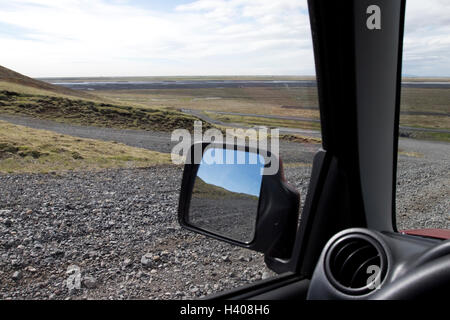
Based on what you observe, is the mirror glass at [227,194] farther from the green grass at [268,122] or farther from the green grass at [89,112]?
the green grass at [89,112]

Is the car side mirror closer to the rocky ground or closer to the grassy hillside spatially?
the rocky ground

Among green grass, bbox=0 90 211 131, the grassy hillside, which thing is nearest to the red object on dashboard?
the grassy hillside

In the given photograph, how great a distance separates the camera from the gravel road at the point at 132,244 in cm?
229

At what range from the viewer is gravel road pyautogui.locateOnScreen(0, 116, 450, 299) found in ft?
7.51

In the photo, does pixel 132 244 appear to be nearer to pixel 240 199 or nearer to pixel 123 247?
pixel 123 247

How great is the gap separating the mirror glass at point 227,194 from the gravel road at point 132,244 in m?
0.34

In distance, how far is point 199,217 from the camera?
2.05 meters

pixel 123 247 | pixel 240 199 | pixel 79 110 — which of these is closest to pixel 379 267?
pixel 240 199

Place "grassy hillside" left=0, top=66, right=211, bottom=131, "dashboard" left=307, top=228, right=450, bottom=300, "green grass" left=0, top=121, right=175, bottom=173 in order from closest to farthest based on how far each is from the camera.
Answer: "dashboard" left=307, top=228, right=450, bottom=300 < "green grass" left=0, top=121, right=175, bottom=173 < "grassy hillside" left=0, top=66, right=211, bottom=131

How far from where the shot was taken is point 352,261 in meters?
1.56

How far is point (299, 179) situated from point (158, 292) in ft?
3.45

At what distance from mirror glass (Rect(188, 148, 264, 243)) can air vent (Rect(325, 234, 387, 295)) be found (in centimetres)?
39

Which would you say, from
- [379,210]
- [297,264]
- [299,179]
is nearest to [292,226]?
[297,264]

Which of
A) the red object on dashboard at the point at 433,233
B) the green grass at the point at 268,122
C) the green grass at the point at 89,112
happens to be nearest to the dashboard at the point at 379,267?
the red object on dashboard at the point at 433,233
